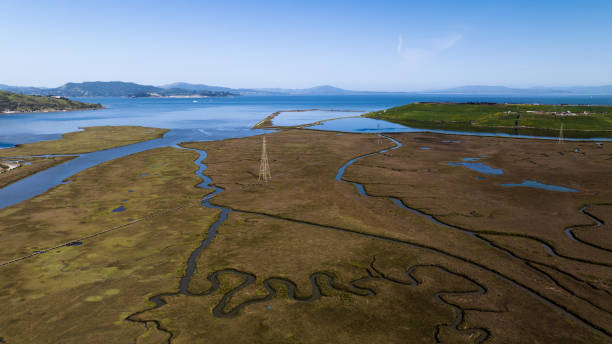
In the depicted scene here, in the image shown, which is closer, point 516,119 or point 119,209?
point 119,209

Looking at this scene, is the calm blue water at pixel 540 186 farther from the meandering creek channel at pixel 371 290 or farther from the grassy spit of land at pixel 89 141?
the grassy spit of land at pixel 89 141

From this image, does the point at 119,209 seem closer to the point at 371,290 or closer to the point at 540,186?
the point at 371,290

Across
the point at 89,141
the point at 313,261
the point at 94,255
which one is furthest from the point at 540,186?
the point at 89,141

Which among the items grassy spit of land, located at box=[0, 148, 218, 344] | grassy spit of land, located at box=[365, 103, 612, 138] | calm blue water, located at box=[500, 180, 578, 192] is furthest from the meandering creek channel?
grassy spit of land, located at box=[365, 103, 612, 138]

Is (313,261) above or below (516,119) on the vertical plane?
below

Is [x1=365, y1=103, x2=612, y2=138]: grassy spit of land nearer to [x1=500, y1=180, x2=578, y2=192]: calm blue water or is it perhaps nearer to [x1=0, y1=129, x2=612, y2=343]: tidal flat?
[x1=500, y1=180, x2=578, y2=192]: calm blue water

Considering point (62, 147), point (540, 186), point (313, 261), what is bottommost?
point (313, 261)

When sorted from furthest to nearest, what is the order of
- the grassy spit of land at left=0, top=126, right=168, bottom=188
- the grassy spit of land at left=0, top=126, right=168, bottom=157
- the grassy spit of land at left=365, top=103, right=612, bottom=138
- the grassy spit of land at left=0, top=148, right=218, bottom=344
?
1. the grassy spit of land at left=365, top=103, right=612, bottom=138
2. the grassy spit of land at left=0, top=126, right=168, bottom=157
3. the grassy spit of land at left=0, top=126, right=168, bottom=188
4. the grassy spit of land at left=0, top=148, right=218, bottom=344
